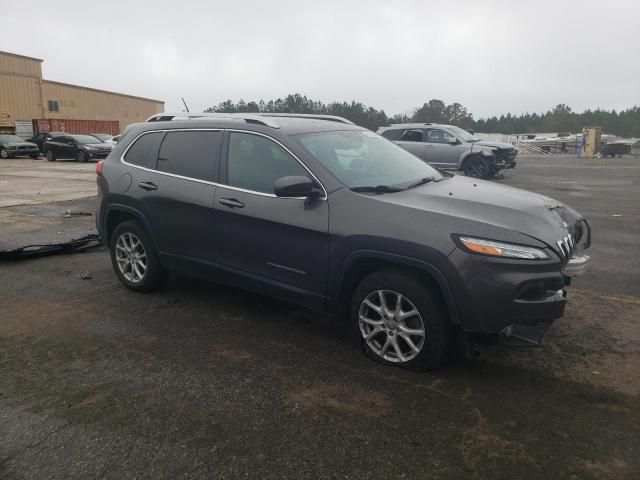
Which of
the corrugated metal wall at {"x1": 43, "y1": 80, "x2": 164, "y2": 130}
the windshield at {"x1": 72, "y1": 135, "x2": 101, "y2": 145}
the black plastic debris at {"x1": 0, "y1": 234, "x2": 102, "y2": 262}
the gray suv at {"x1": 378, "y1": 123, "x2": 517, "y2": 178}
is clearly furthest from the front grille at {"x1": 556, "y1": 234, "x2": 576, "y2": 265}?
the corrugated metal wall at {"x1": 43, "y1": 80, "x2": 164, "y2": 130}

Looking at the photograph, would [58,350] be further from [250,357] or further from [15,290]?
[15,290]

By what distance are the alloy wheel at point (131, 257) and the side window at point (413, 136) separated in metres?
13.1

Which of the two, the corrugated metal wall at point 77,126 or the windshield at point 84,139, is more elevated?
the corrugated metal wall at point 77,126

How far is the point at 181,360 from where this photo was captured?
3.63 m

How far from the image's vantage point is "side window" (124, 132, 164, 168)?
4.84 metres

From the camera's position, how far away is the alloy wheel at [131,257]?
4973 mm

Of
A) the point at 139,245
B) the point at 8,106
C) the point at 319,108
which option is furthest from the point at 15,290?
the point at 319,108

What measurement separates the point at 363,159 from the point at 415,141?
1305cm

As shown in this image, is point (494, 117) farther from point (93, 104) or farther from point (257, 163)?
point (257, 163)

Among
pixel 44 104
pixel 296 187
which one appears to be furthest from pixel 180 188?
pixel 44 104

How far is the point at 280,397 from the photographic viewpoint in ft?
10.3

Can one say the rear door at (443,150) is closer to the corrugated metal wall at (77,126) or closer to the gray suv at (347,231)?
the gray suv at (347,231)

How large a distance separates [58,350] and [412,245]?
9.03 feet

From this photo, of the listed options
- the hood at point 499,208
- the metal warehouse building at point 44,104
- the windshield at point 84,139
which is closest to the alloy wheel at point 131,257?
the hood at point 499,208
